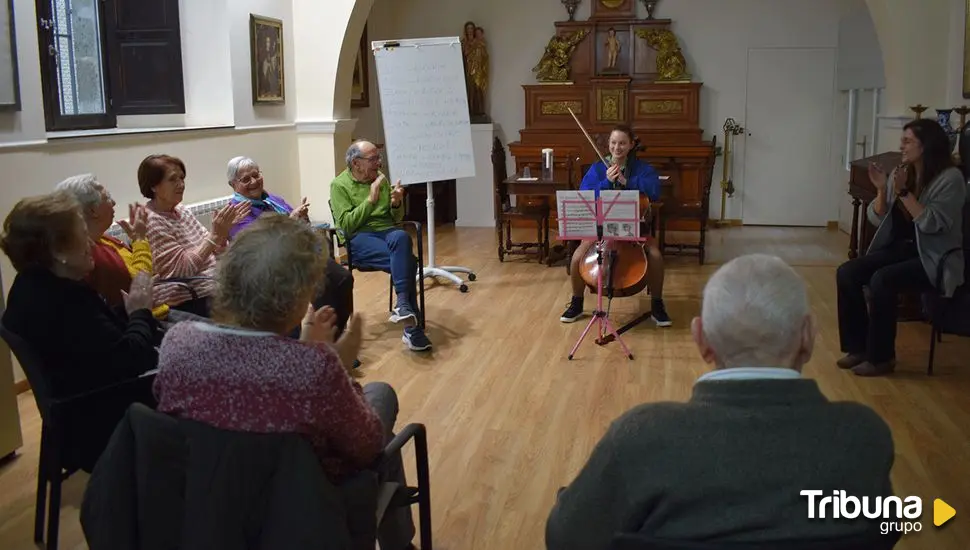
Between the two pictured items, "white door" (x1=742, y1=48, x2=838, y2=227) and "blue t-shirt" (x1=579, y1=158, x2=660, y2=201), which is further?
"white door" (x1=742, y1=48, x2=838, y2=227)

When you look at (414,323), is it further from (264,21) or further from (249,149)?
(264,21)

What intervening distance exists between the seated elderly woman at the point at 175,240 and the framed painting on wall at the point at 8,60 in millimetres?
840

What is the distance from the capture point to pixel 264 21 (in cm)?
625

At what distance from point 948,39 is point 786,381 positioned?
564 cm

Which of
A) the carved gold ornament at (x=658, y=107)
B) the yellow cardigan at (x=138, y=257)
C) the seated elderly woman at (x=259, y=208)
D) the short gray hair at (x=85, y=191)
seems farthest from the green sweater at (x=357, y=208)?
the carved gold ornament at (x=658, y=107)

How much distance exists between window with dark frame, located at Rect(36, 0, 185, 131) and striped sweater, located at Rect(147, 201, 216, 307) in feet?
5.06

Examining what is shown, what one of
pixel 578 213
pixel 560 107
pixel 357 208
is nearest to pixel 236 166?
pixel 357 208

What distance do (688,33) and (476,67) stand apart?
2217 millimetres

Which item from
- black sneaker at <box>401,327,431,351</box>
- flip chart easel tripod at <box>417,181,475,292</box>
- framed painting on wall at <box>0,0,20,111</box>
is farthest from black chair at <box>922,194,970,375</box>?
framed painting on wall at <box>0,0,20,111</box>

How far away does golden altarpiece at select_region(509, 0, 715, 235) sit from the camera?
873 centimetres

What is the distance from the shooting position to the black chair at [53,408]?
2389mm

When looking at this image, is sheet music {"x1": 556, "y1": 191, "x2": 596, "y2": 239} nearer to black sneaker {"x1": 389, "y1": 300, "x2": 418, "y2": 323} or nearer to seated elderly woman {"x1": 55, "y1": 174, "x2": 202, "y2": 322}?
black sneaker {"x1": 389, "y1": 300, "x2": 418, "y2": 323}

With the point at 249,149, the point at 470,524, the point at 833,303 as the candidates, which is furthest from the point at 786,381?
the point at 249,149

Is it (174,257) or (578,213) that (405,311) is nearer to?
(578,213)
